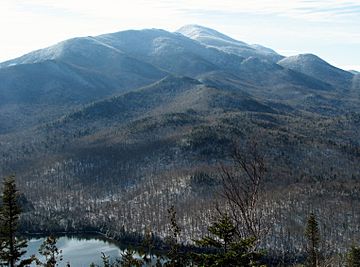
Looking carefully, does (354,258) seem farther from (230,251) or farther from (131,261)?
(230,251)

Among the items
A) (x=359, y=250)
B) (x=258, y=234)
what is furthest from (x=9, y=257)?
(x=359, y=250)

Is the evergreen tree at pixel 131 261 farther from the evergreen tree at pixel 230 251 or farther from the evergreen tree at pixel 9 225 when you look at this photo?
the evergreen tree at pixel 230 251

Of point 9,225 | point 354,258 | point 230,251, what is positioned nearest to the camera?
point 230,251

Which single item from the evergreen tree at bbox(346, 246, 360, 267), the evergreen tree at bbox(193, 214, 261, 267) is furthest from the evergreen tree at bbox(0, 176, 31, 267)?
the evergreen tree at bbox(346, 246, 360, 267)

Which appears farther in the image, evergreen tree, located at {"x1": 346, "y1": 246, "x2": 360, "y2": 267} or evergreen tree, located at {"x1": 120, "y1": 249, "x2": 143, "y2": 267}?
evergreen tree, located at {"x1": 346, "y1": 246, "x2": 360, "y2": 267}


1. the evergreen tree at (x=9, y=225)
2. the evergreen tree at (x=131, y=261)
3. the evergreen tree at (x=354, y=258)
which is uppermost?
the evergreen tree at (x=9, y=225)

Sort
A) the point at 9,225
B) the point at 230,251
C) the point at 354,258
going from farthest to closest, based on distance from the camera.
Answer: the point at 354,258
the point at 9,225
the point at 230,251

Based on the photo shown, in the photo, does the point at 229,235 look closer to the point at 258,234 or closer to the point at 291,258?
the point at 258,234

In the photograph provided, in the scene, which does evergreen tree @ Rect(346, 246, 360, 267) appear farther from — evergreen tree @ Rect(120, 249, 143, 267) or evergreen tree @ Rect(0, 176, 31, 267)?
evergreen tree @ Rect(0, 176, 31, 267)

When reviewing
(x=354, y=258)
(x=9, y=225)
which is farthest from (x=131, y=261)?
(x=354, y=258)

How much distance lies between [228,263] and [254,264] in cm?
161

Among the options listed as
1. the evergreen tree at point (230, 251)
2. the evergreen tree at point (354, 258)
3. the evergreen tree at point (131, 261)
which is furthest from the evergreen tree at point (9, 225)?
the evergreen tree at point (354, 258)

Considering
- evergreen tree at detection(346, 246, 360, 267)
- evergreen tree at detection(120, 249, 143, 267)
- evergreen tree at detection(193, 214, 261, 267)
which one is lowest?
evergreen tree at detection(346, 246, 360, 267)

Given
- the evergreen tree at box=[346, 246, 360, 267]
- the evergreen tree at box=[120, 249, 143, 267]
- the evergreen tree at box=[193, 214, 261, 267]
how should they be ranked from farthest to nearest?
the evergreen tree at box=[346, 246, 360, 267], the evergreen tree at box=[120, 249, 143, 267], the evergreen tree at box=[193, 214, 261, 267]
